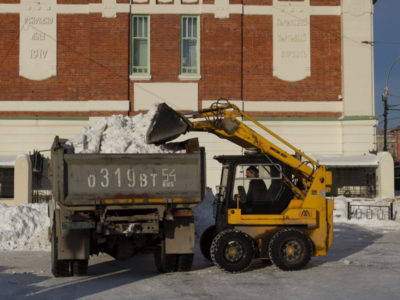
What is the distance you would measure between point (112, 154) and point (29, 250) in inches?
207

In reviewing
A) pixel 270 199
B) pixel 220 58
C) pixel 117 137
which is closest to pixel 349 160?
pixel 220 58

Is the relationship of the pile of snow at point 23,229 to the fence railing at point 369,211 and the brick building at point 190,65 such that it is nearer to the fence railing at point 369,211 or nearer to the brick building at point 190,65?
the brick building at point 190,65

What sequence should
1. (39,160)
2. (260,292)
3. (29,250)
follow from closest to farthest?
(260,292), (29,250), (39,160)

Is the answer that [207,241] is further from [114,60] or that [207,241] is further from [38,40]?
[38,40]

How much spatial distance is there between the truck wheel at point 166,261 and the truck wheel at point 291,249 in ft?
5.84

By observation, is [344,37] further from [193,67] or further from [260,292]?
[260,292]

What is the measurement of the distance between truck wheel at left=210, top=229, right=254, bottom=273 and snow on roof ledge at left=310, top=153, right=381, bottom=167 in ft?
43.6

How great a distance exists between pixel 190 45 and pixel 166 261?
49.2 feet

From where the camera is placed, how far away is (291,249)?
1056cm

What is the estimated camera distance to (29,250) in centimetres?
1351

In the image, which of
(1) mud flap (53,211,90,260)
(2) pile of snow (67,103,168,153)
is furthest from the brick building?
(1) mud flap (53,211,90,260)

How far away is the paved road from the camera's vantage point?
8562mm

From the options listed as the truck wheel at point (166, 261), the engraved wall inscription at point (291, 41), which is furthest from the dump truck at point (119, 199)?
the engraved wall inscription at point (291, 41)

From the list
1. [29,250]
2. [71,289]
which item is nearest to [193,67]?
[29,250]
